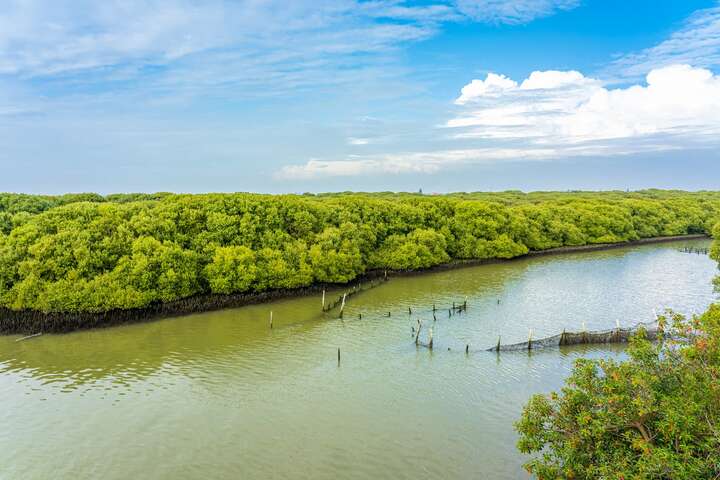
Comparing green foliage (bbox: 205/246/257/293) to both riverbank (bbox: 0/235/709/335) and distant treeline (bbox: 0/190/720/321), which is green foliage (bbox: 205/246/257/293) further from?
riverbank (bbox: 0/235/709/335)

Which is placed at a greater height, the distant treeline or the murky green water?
the distant treeline

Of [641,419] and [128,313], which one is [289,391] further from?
[128,313]

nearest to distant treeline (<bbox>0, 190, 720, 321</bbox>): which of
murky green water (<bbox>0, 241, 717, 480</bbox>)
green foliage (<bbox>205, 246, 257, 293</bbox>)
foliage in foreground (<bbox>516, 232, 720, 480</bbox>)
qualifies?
green foliage (<bbox>205, 246, 257, 293</bbox>)

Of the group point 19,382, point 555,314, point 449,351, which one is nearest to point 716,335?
point 449,351

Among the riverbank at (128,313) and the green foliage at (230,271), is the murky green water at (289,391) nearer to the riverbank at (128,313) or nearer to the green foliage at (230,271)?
the riverbank at (128,313)

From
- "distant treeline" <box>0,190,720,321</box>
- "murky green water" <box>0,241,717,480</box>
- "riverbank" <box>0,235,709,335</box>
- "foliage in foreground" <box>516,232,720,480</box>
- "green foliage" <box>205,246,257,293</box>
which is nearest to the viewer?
"foliage in foreground" <box>516,232,720,480</box>

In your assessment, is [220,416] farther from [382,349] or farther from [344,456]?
[382,349]
